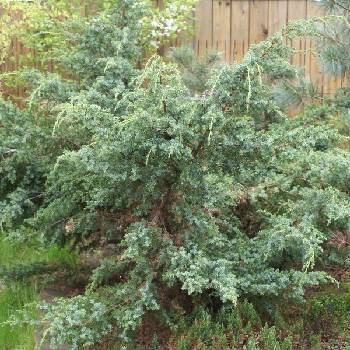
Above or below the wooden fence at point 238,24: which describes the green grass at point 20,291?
below

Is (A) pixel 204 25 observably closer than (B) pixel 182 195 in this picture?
No

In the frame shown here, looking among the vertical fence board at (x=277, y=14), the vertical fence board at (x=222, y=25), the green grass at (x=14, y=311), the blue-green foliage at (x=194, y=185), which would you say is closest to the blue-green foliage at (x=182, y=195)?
the blue-green foliage at (x=194, y=185)

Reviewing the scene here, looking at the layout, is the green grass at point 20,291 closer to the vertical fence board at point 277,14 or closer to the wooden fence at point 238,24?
the wooden fence at point 238,24

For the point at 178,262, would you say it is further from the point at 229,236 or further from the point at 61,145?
the point at 61,145

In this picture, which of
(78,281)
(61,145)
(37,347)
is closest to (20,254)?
(78,281)

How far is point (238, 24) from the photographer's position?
25.3 feet

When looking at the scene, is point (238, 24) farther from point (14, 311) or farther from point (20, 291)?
point (14, 311)

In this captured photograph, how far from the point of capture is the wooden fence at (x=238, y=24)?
760 centimetres

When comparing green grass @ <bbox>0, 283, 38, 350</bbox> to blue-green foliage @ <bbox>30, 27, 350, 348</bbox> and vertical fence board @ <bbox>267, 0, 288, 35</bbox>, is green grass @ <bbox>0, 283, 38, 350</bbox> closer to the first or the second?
blue-green foliage @ <bbox>30, 27, 350, 348</bbox>

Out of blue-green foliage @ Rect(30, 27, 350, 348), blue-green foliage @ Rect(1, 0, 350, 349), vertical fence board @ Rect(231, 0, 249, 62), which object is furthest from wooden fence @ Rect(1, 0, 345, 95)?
blue-green foliage @ Rect(30, 27, 350, 348)

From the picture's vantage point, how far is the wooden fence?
760cm

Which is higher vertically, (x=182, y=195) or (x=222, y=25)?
(x=222, y=25)

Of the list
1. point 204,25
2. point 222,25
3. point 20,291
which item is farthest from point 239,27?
point 20,291

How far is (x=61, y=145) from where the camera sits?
4066 millimetres
